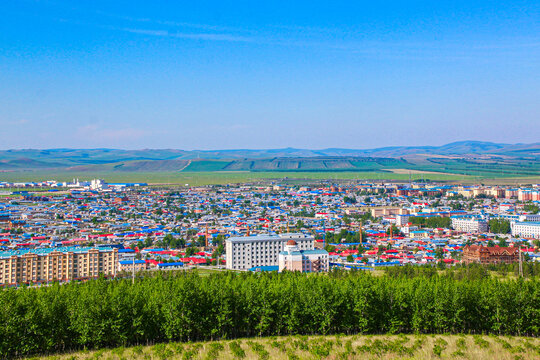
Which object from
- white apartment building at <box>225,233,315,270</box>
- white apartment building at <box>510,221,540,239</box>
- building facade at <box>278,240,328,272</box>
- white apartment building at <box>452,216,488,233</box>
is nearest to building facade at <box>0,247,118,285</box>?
white apartment building at <box>225,233,315,270</box>

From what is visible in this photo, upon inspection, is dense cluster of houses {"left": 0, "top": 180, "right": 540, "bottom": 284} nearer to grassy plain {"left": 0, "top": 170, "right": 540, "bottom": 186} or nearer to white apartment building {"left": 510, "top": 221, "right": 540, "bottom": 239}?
white apartment building {"left": 510, "top": 221, "right": 540, "bottom": 239}

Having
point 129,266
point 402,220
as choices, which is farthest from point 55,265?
point 402,220

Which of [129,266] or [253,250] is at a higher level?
[253,250]

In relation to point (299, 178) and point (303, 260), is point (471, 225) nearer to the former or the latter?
point (303, 260)

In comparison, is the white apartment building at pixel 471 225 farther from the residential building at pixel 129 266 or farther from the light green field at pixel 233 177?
the light green field at pixel 233 177

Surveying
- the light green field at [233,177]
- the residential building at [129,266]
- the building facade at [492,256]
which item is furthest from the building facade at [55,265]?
the light green field at [233,177]

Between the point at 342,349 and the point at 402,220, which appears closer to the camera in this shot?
the point at 342,349
